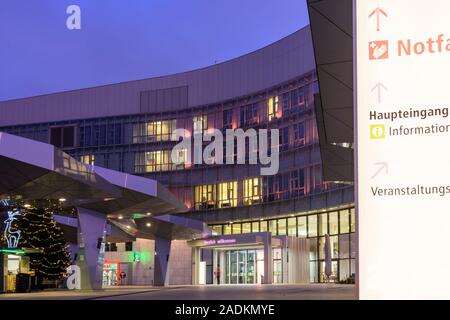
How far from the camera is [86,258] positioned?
3572 centimetres

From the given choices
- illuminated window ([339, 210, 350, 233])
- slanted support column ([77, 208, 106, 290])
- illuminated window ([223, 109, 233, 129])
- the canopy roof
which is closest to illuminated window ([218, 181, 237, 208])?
illuminated window ([223, 109, 233, 129])

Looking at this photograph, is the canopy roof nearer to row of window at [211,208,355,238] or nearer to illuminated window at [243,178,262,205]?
row of window at [211,208,355,238]

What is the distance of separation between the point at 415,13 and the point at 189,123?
69576 mm

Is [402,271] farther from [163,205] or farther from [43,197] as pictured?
[163,205]

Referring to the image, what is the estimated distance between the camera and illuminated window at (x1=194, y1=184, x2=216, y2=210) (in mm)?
72312

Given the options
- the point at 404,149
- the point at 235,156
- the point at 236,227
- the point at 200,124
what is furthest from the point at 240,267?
the point at 404,149

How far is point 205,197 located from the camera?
7319 centimetres

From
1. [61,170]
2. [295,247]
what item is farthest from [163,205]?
[295,247]

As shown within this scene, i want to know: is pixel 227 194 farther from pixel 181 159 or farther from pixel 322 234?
pixel 322 234

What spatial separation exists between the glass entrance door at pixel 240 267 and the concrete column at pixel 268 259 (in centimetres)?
635

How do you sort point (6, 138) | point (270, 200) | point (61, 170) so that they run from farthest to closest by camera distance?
point (270, 200) < point (61, 170) < point (6, 138)

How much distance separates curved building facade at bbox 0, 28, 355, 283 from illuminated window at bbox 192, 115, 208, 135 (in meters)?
0.11

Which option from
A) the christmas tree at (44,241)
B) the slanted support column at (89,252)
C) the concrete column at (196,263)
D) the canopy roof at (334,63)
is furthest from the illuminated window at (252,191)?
the canopy roof at (334,63)
